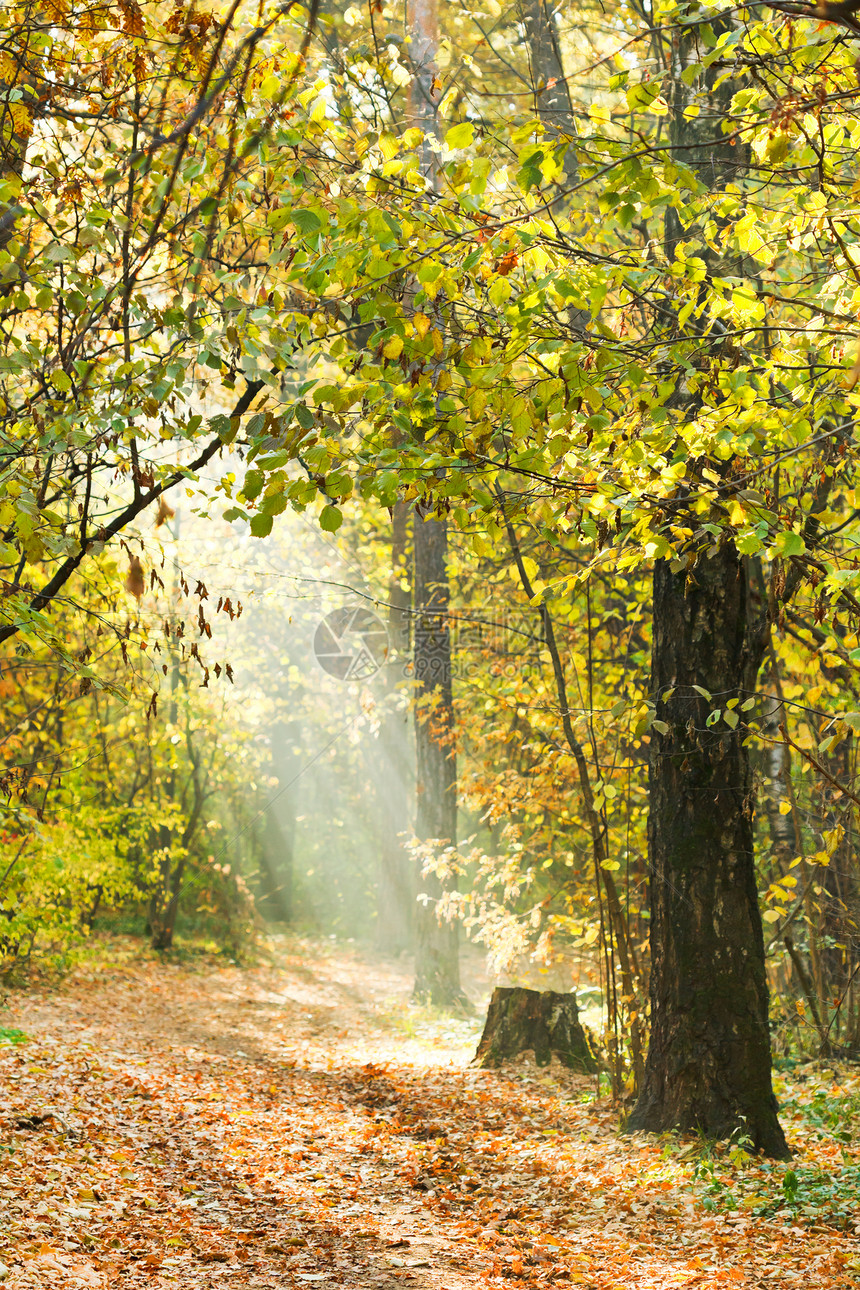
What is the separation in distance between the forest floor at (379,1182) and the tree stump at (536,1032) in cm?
27

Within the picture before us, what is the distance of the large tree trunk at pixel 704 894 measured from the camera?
523 centimetres

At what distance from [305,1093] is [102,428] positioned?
5.33m

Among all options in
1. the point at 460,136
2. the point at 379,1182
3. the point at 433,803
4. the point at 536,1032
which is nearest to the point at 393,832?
the point at 433,803

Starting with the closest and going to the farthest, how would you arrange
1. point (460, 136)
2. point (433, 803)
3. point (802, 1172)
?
point (460, 136) < point (802, 1172) < point (433, 803)

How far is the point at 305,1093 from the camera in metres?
7.29

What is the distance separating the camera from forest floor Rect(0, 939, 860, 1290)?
3879 millimetres

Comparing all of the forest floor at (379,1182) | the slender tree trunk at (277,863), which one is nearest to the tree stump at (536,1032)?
the forest floor at (379,1182)

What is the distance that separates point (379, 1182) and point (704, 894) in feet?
7.62

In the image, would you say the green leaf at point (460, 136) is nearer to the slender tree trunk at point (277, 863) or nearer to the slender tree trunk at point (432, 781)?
the slender tree trunk at point (432, 781)

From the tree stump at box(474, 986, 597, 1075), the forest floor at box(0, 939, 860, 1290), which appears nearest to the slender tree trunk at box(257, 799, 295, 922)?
the forest floor at box(0, 939, 860, 1290)

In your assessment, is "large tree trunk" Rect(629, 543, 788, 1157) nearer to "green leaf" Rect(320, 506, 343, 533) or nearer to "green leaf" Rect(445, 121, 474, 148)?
"green leaf" Rect(320, 506, 343, 533)

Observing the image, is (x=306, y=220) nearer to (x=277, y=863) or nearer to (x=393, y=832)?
(x=393, y=832)

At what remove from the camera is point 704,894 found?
533cm

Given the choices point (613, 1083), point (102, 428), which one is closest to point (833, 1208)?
point (613, 1083)
